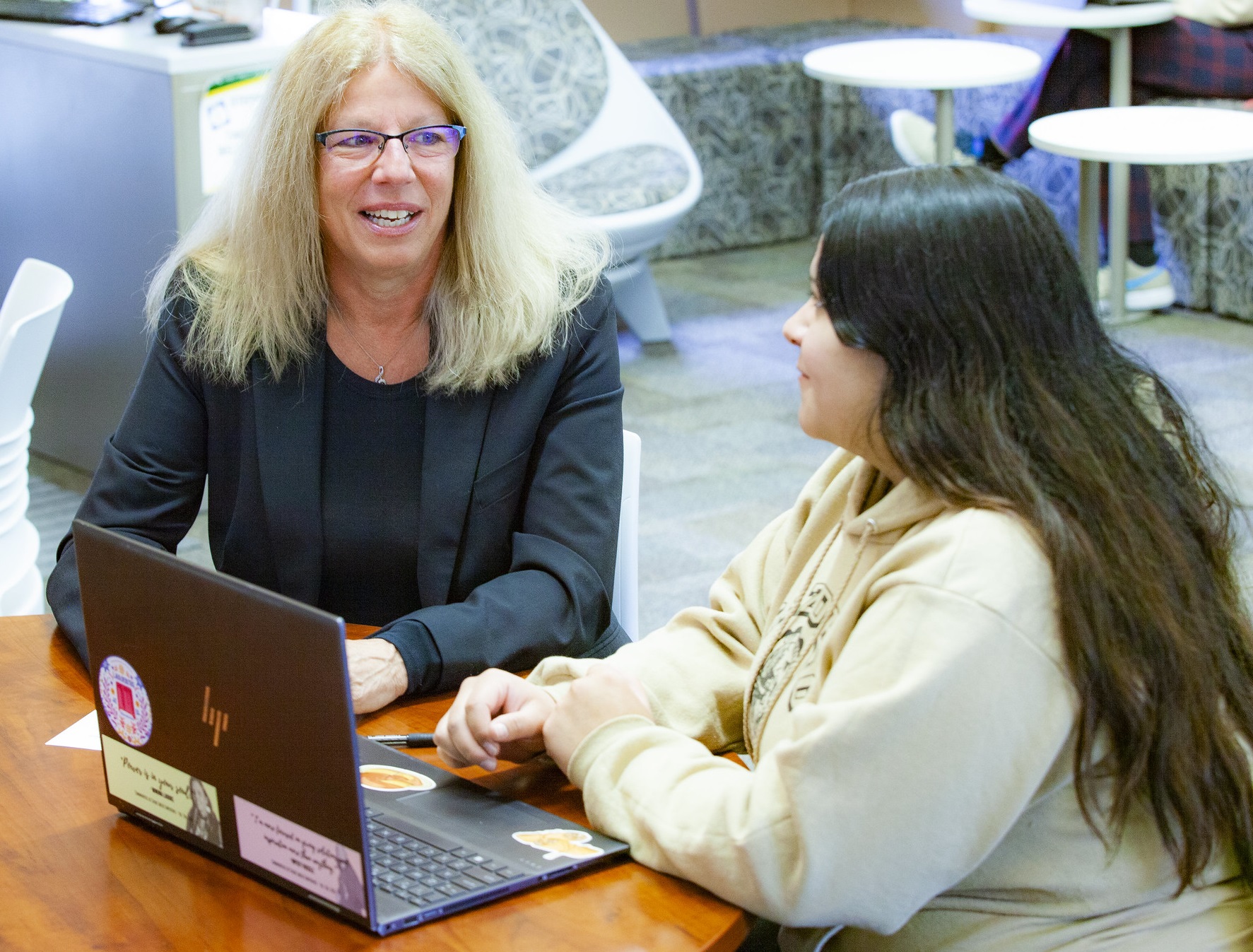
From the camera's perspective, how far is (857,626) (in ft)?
3.40

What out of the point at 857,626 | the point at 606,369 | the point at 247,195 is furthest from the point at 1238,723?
the point at 247,195

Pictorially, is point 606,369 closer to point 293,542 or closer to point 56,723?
point 293,542

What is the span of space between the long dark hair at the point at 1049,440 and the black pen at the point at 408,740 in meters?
0.49

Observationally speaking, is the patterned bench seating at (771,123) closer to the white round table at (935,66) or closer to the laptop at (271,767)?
the white round table at (935,66)

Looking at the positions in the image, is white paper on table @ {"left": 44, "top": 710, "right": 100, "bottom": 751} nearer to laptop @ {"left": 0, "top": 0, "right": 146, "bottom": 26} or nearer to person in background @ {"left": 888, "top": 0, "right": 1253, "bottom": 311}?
laptop @ {"left": 0, "top": 0, "right": 146, "bottom": 26}

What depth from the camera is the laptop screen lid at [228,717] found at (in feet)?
3.08

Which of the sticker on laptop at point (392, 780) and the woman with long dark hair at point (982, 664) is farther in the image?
the sticker on laptop at point (392, 780)

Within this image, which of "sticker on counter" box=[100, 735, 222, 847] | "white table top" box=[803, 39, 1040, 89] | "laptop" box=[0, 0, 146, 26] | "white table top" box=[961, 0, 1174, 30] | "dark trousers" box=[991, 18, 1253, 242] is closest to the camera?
"sticker on counter" box=[100, 735, 222, 847]

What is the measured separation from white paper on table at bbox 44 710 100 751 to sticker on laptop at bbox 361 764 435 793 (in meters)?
0.26

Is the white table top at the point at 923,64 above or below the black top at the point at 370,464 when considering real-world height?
above

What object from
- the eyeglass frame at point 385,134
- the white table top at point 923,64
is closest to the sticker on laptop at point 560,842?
the eyeglass frame at point 385,134

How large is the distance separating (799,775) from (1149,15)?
13.1ft

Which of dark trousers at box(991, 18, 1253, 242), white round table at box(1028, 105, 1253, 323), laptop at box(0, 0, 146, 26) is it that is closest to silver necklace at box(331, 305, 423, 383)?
laptop at box(0, 0, 146, 26)

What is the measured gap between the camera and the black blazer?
1651mm
